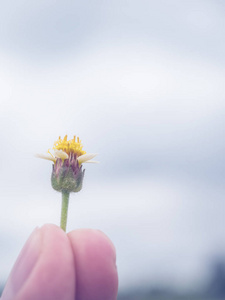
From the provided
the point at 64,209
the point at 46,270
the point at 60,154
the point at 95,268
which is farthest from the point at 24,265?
the point at 60,154

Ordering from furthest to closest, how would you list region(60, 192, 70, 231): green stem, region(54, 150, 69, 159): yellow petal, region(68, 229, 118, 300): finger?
region(54, 150, 69, 159): yellow petal < region(60, 192, 70, 231): green stem < region(68, 229, 118, 300): finger

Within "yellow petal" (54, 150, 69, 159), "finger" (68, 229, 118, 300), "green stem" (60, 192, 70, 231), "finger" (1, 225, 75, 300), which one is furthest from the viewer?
"yellow petal" (54, 150, 69, 159)

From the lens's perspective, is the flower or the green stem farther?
the flower

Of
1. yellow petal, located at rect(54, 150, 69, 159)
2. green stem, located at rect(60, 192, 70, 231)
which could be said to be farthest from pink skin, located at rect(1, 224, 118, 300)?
yellow petal, located at rect(54, 150, 69, 159)

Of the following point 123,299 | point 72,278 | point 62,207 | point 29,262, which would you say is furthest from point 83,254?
point 123,299

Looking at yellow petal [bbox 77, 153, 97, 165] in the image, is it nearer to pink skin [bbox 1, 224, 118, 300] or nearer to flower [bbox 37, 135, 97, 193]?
flower [bbox 37, 135, 97, 193]

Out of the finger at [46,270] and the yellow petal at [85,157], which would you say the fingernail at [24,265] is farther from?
the yellow petal at [85,157]

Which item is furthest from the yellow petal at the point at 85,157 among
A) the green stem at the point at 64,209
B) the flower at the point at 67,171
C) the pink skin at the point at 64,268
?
the pink skin at the point at 64,268

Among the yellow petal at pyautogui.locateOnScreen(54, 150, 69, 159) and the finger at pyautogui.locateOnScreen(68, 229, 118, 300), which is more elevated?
the yellow petal at pyautogui.locateOnScreen(54, 150, 69, 159)
